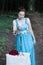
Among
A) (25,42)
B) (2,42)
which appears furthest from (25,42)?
(2,42)

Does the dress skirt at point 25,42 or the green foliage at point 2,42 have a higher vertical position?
the dress skirt at point 25,42

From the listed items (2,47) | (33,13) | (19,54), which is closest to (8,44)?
(2,47)

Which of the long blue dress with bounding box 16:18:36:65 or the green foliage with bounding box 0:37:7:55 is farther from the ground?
the long blue dress with bounding box 16:18:36:65

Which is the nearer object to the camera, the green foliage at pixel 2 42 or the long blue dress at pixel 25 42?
the long blue dress at pixel 25 42

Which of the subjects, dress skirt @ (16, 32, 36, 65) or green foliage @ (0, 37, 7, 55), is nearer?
dress skirt @ (16, 32, 36, 65)

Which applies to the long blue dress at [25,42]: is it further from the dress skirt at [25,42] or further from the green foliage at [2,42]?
the green foliage at [2,42]

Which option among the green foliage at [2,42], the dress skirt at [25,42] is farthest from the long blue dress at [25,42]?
the green foliage at [2,42]

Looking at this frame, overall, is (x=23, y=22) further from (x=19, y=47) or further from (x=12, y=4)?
(x=12, y=4)

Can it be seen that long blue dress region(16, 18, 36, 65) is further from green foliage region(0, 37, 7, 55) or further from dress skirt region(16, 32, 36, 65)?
green foliage region(0, 37, 7, 55)

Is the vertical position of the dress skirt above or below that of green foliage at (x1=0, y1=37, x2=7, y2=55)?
above

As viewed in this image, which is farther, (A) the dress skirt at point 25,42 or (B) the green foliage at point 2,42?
(B) the green foliage at point 2,42

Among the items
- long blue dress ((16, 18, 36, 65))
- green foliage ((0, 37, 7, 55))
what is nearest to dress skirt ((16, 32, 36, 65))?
long blue dress ((16, 18, 36, 65))

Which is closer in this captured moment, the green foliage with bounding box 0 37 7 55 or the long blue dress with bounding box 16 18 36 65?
the long blue dress with bounding box 16 18 36 65

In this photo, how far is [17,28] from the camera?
7.01 m
